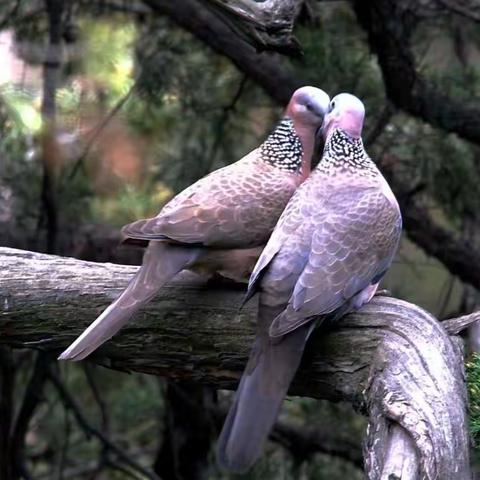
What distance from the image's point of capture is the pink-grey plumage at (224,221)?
7.11 feet

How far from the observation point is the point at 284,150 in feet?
8.35

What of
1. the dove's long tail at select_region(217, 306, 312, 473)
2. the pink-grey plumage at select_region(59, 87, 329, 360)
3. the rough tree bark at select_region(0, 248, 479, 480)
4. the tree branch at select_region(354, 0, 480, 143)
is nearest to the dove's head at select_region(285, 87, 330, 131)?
the pink-grey plumage at select_region(59, 87, 329, 360)

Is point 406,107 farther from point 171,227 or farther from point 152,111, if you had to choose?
point 171,227

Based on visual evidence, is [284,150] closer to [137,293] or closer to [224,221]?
[224,221]

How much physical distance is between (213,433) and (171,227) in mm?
1953

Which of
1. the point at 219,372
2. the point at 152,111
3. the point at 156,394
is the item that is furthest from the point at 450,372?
the point at 156,394

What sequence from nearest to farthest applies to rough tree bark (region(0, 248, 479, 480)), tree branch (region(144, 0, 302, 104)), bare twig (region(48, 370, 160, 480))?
rough tree bark (region(0, 248, 479, 480))
tree branch (region(144, 0, 302, 104))
bare twig (region(48, 370, 160, 480))

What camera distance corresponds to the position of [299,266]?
2.13 metres

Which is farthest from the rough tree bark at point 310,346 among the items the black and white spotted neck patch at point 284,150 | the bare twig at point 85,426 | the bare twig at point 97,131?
the bare twig at point 85,426

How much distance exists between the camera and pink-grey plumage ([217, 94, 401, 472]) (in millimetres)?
1964

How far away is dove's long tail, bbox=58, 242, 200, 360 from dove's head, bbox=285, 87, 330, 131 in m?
0.48

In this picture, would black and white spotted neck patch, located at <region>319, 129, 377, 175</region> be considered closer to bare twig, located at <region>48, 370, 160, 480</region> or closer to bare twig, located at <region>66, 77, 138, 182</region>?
bare twig, located at <region>66, 77, 138, 182</region>

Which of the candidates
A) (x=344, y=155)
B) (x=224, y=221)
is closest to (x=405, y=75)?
(x=344, y=155)

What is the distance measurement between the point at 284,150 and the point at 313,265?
1.61 ft
